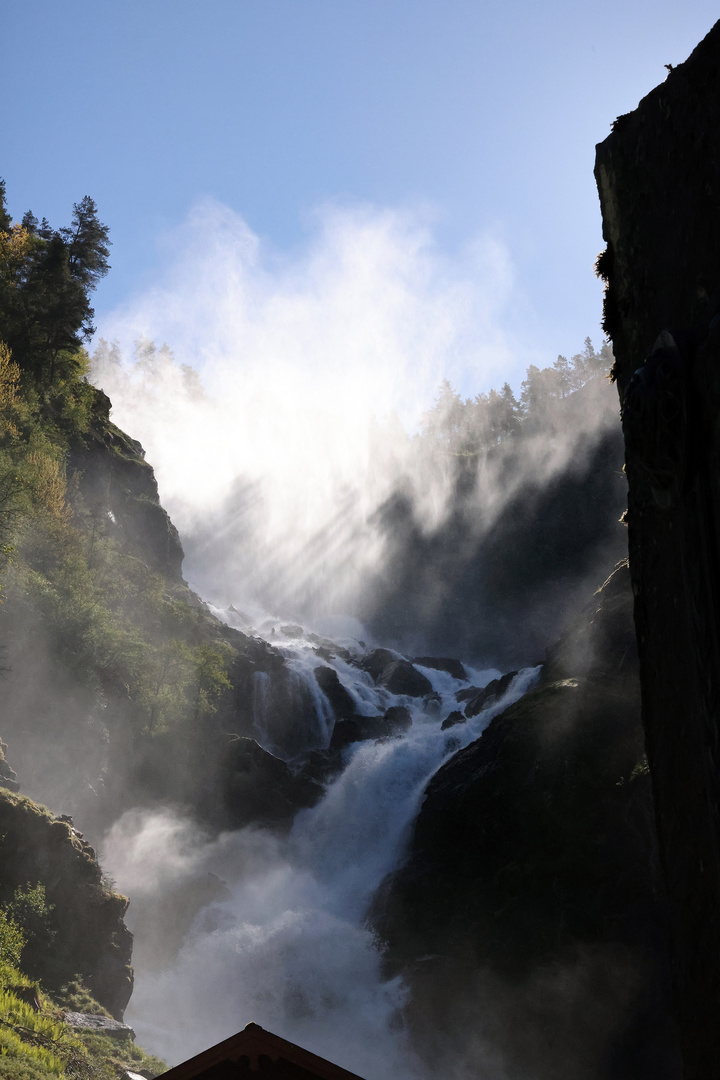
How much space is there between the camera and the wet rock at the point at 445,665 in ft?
170

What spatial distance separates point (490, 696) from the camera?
37031 millimetres

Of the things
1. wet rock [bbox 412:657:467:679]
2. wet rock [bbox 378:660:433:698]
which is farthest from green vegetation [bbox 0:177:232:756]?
wet rock [bbox 412:657:467:679]

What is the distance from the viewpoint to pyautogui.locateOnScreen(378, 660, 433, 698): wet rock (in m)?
46.8

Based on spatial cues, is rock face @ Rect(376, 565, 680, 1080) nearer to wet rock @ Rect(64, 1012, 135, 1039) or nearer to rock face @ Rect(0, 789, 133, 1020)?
rock face @ Rect(0, 789, 133, 1020)

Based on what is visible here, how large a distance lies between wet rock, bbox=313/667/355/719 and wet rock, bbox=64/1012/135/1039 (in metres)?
26.4

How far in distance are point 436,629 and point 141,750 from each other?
37718 mm

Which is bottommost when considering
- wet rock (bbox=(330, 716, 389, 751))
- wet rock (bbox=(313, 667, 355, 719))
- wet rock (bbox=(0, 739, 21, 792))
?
wet rock (bbox=(0, 739, 21, 792))

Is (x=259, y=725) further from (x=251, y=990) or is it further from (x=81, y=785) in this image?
(x=251, y=990)

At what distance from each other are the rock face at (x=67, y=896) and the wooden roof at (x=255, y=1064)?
15.4 meters

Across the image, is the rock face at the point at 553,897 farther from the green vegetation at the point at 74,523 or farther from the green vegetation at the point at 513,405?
the green vegetation at the point at 513,405

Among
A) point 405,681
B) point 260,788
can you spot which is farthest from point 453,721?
point 405,681

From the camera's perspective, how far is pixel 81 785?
26.2 metres

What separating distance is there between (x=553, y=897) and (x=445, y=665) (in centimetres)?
3254

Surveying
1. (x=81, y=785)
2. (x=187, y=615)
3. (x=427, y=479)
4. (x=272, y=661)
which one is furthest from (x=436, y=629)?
(x=81, y=785)
